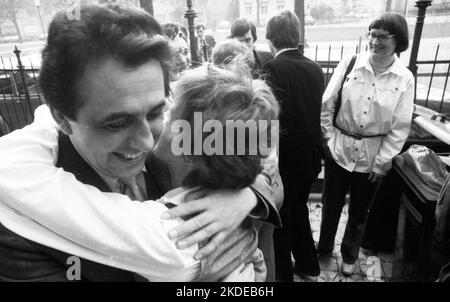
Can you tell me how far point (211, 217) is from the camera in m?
1.07

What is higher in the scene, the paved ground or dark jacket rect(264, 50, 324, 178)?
dark jacket rect(264, 50, 324, 178)

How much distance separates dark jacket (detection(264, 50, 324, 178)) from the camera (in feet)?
9.07

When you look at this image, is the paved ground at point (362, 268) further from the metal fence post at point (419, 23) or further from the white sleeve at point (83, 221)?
the white sleeve at point (83, 221)

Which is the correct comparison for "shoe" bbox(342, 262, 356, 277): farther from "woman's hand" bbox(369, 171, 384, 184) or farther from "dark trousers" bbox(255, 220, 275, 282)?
"dark trousers" bbox(255, 220, 275, 282)

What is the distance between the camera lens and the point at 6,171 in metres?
0.89

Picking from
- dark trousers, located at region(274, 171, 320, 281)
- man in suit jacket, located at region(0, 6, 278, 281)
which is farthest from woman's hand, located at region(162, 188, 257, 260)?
dark trousers, located at region(274, 171, 320, 281)

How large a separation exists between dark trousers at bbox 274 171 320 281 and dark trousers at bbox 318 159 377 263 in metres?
0.31

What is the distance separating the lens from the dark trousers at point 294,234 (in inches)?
117

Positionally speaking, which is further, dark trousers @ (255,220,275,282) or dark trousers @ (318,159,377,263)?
dark trousers @ (318,159,377,263)

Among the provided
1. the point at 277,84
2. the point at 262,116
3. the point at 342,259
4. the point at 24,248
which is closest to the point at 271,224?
the point at 262,116

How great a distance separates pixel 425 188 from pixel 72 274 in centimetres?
243

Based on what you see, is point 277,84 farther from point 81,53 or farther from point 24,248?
point 24,248

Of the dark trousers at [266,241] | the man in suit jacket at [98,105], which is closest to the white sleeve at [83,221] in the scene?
the man in suit jacket at [98,105]

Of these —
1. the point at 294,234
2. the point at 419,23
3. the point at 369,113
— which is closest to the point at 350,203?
the point at 294,234
